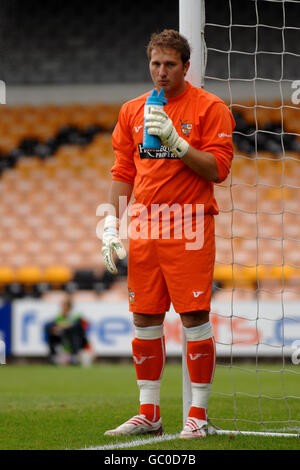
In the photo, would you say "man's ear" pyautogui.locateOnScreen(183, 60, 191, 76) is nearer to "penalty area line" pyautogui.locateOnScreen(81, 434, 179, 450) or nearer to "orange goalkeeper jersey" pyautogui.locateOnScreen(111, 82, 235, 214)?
"orange goalkeeper jersey" pyautogui.locateOnScreen(111, 82, 235, 214)

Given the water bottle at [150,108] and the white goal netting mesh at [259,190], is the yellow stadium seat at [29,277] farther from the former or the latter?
the water bottle at [150,108]

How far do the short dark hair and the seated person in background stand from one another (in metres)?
6.67

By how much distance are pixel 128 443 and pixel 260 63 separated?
387 inches

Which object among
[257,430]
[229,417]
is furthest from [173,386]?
[257,430]

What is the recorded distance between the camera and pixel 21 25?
42.0 feet

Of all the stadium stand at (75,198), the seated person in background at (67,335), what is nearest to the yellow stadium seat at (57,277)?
the stadium stand at (75,198)

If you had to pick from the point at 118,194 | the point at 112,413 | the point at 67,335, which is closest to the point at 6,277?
the point at 67,335

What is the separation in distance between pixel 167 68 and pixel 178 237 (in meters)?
0.80

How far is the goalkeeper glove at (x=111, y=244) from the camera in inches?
144

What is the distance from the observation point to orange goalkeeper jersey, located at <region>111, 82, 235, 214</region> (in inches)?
140

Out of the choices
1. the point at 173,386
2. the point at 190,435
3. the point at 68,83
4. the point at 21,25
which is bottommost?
the point at 173,386

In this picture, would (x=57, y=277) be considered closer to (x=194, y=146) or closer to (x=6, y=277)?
(x=6, y=277)

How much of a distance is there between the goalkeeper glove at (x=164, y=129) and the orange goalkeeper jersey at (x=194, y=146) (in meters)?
0.18
